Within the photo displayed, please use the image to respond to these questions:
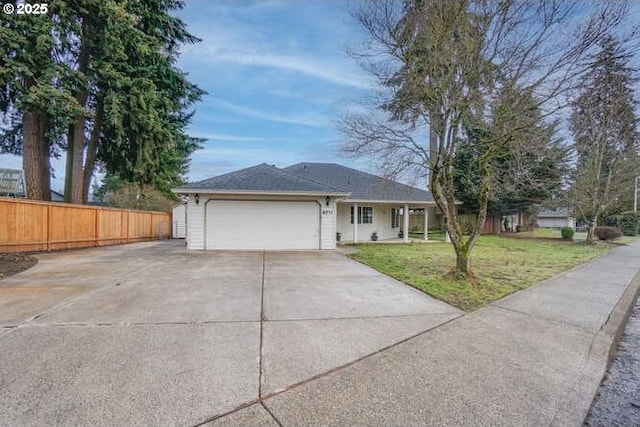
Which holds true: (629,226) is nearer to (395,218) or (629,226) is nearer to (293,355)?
(395,218)

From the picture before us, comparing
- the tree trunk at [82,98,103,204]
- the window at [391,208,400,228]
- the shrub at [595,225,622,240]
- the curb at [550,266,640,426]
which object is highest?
the tree trunk at [82,98,103,204]

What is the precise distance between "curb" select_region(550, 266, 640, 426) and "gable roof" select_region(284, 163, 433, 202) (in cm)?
1055

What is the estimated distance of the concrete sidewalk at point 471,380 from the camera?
2412 millimetres

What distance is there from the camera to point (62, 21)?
12078mm

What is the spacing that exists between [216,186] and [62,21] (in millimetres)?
8160

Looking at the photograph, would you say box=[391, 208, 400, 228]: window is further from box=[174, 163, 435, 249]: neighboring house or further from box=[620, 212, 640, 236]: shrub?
box=[620, 212, 640, 236]: shrub

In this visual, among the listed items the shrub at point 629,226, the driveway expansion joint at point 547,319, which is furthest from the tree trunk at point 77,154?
the shrub at point 629,226

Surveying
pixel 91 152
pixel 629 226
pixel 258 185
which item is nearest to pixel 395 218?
pixel 258 185

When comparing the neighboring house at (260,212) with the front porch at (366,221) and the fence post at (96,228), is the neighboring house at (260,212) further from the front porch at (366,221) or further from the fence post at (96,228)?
the fence post at (96,228)

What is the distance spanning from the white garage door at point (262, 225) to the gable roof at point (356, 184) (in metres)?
3.27

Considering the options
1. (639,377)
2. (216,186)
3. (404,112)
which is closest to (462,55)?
(404,112)

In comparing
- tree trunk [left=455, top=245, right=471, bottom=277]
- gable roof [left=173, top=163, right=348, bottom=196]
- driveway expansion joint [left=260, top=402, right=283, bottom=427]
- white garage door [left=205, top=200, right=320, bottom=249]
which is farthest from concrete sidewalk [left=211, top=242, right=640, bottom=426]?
white garage door [left=205, top=200, right=320, bottom=249]

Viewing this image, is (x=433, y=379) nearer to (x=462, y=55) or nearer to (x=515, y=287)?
(x=515, y=287)

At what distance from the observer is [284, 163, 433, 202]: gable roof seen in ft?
55.4
